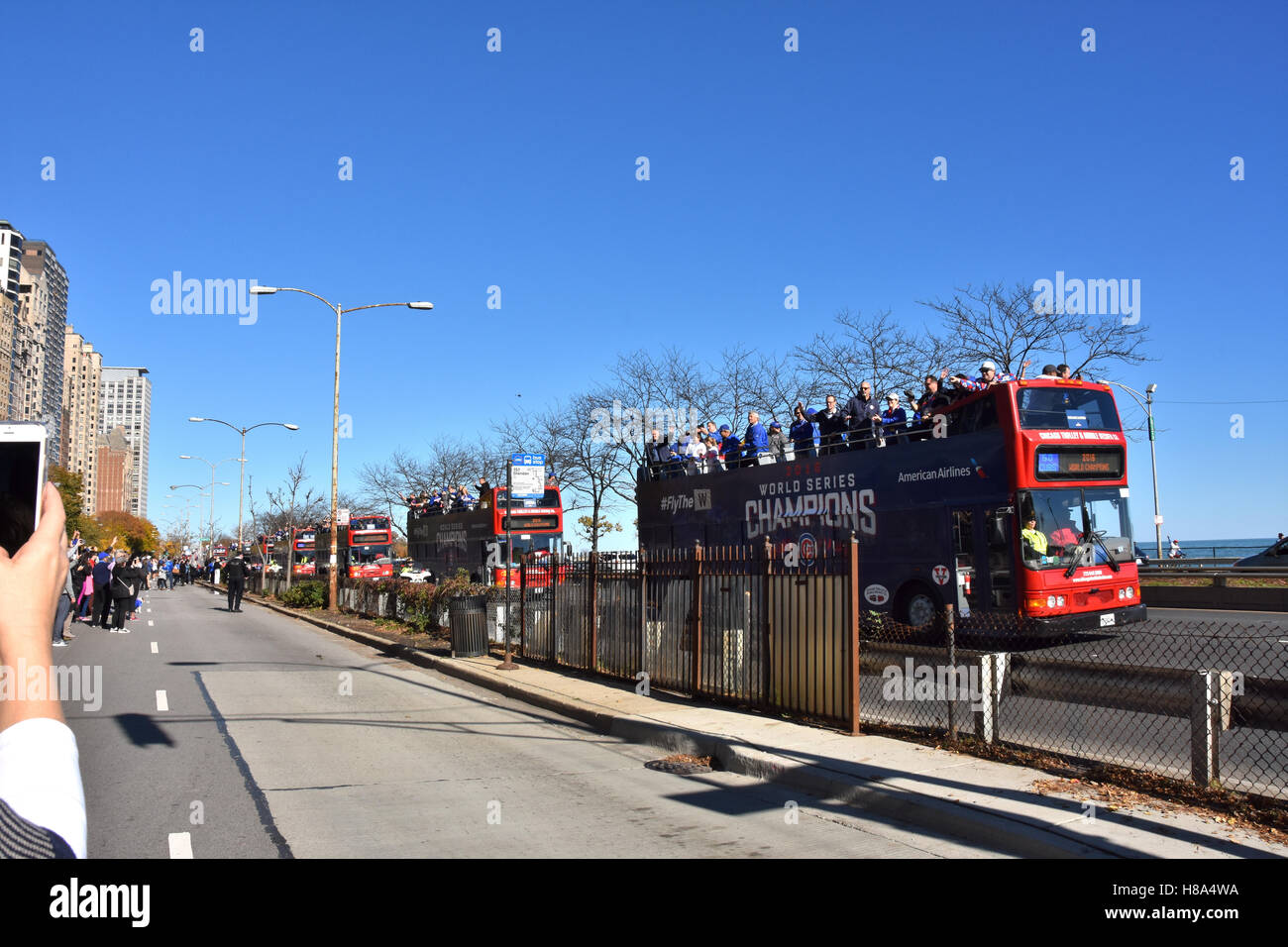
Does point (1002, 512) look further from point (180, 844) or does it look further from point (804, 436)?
point (180, 844)

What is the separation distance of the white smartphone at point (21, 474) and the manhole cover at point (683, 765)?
6.88 m

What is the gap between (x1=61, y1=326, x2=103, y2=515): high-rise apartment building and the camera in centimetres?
16550

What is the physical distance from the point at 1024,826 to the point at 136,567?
Result: 2727cm

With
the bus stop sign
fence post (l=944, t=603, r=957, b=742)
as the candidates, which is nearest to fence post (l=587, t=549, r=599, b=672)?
the bus stop sign

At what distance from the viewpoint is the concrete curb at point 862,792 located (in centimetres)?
554

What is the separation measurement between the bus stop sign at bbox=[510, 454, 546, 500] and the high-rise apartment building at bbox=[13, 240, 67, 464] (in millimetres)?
120362

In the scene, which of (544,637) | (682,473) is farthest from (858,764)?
(682,473)

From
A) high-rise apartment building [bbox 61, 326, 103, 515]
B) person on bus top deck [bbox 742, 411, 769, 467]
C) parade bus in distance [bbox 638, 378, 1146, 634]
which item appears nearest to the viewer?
parade bus in distance [bbox 638, 378, 1146, 634]

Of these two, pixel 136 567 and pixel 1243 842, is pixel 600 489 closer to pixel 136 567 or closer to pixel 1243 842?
pixel 136 567

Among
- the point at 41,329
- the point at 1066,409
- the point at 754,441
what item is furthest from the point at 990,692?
the point at 41,329

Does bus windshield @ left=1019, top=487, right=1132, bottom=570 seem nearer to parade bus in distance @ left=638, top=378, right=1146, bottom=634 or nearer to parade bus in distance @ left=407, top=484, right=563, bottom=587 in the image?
parade bus in distance @ left=638, top=378, right=1146, bottom=634
